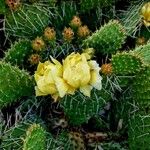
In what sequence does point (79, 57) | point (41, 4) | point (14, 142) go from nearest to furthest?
point (79, 57), point (14, 142), point (41, 4)

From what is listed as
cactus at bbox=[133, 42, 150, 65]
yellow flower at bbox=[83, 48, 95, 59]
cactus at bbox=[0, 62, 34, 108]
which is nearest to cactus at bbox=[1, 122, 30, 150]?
cactus at bbox=[0, 62, 34, 108]

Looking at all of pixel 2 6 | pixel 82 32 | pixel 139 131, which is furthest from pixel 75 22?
pixel 139 131

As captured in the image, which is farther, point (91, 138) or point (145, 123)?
point (91, 138)

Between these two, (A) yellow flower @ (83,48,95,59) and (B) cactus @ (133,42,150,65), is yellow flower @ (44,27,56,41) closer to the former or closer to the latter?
(A) yellow flower @ (83,48,95,59)

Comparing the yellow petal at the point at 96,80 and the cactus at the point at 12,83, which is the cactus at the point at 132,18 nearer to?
the yellow petal at the point at 96,80

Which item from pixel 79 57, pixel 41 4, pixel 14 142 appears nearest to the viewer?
pixel 79 57

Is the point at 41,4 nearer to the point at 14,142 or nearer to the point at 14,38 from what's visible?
the point at 14,38

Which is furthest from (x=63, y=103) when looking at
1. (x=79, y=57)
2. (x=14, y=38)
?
(x=14, y=38)
